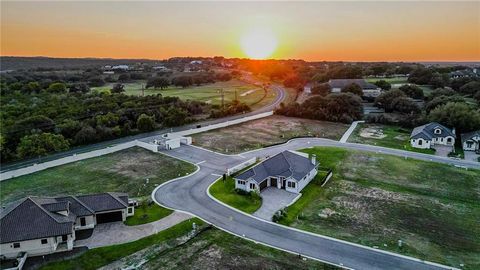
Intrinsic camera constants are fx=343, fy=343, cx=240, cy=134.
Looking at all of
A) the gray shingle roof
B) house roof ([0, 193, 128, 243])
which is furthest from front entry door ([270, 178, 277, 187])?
the gray shingle roof

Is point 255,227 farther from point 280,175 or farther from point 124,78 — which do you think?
point 124,78

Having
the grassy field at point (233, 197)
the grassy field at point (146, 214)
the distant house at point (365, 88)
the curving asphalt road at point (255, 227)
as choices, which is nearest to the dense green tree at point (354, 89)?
the distant house at point (365, 88)

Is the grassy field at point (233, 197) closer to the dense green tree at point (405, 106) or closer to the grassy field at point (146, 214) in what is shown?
the grassy field at point (146, 214)

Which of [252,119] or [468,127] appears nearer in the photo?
[468,127]

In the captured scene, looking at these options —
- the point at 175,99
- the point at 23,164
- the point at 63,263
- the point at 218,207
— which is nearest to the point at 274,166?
the point at 218,207

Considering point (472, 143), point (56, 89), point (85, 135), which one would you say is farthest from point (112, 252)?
point (56, 89)

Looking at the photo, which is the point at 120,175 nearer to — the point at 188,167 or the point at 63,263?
the point at 188,167

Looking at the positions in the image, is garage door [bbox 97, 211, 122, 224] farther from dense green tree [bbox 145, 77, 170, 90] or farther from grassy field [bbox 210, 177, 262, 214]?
dense green tree [bbox 145, 77, 170, 90]
